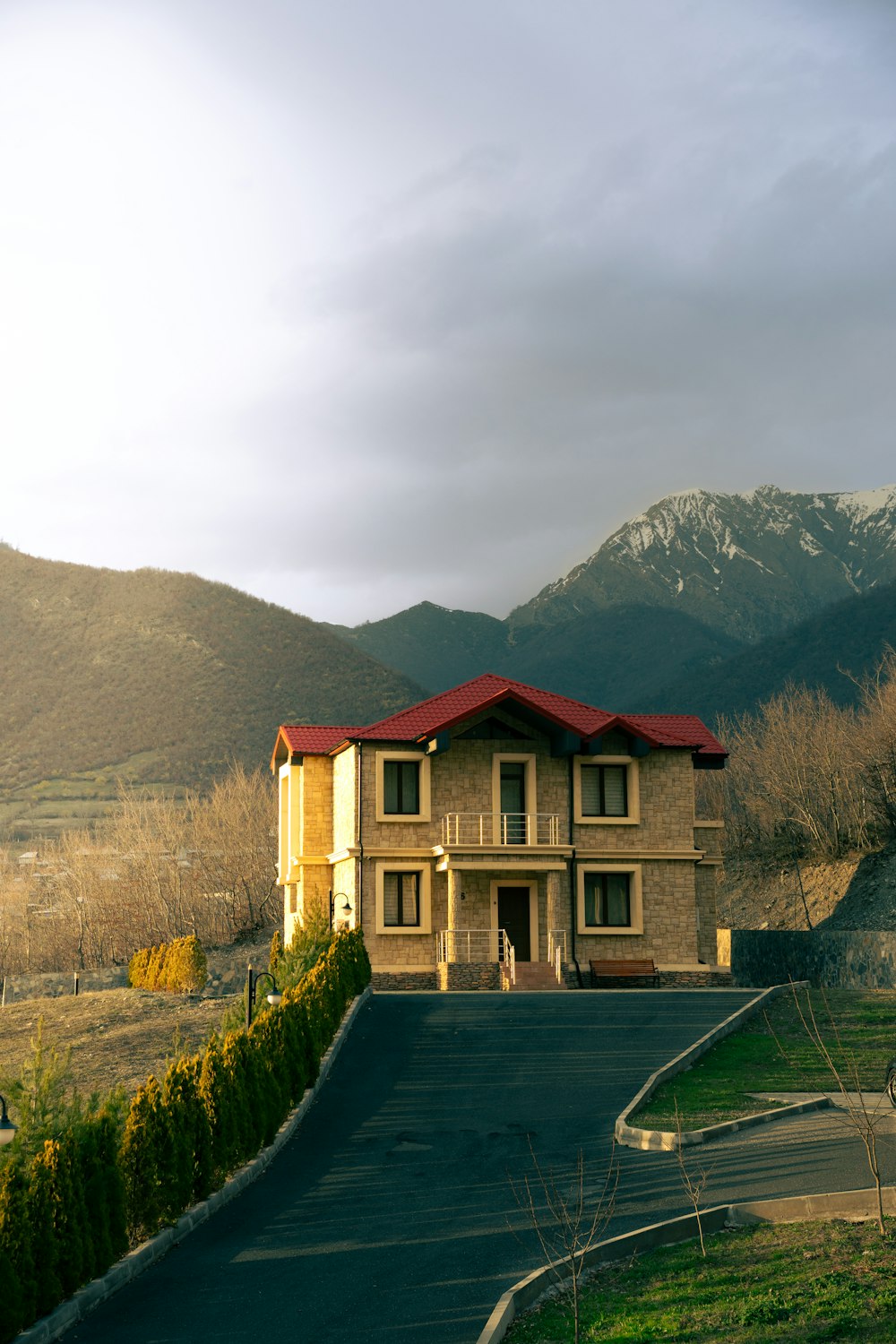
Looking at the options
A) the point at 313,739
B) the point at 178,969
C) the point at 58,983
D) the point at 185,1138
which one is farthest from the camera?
the point at 58,983

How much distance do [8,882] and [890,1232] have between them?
2531 inches

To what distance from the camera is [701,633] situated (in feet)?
481

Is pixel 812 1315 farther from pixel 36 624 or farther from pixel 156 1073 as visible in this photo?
pixel 36 624

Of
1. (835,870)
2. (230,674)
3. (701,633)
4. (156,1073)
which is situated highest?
(701,633)

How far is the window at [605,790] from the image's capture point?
34625 millimetres

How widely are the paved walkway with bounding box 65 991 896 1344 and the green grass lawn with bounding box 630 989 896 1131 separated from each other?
0.77 metres

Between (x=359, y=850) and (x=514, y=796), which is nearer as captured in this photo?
(x=359, y=850)

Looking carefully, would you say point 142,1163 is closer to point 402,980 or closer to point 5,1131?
point 5,1131

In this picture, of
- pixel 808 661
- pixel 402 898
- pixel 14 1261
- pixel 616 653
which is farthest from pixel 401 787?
pixel 616 653

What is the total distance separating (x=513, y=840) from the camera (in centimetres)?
3378

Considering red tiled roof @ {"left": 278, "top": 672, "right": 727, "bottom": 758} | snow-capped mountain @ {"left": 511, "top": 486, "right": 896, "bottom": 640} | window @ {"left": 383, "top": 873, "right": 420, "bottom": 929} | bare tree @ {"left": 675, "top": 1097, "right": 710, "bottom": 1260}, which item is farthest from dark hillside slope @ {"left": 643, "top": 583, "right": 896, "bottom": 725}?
bare tree @ {"left": 675, "top": 1097, "right": 710, "bottom": 1260}

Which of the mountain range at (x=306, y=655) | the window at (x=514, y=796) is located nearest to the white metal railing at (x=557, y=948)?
the window at (x=514, y=796)

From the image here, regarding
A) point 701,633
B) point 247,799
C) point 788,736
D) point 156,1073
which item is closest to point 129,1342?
point 156,1073

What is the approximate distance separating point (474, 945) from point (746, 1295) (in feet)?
76.2
